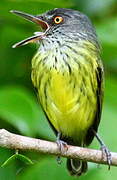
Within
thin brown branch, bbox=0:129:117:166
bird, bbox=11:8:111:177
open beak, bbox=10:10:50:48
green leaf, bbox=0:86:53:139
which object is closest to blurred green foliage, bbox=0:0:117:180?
green leaf, bbox=0:86:53:139

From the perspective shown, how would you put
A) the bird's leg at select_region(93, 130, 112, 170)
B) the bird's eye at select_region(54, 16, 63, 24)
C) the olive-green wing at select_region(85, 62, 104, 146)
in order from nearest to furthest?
1. the bird's leg at select_region(93, 130, 112, 170)
2. the olive-green wing at select_region(85, 62, 104, 146)
3. the bird's eye at select_region(54, 16, 63, 24)

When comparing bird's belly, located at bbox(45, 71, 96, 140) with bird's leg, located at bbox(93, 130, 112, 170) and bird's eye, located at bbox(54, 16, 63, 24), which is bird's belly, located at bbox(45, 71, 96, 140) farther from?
bird's eye, located at bbox(54, 16, 63, 24)

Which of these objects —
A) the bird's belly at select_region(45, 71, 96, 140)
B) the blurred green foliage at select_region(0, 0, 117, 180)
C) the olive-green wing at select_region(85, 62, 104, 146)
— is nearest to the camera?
the blurred green foliage at select_region(0, 0, 117, 180)

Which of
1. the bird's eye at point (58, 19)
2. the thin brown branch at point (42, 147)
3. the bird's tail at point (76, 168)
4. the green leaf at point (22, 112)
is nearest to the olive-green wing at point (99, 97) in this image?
the bird's tail at point (76, 168)

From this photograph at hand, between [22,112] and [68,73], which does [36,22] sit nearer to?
[68,73]

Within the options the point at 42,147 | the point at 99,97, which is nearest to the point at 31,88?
the point at 99,97

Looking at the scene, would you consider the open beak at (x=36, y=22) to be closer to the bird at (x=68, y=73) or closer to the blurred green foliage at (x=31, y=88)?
the bird at (x=68, y=73)

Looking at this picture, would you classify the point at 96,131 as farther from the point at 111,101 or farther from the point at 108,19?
the point at 108,19

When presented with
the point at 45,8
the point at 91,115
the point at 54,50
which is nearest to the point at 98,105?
the point at 91,115
